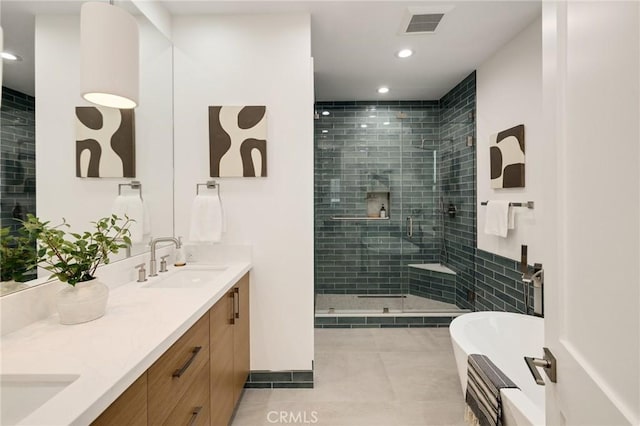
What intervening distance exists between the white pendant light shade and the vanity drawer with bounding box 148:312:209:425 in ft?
3.65

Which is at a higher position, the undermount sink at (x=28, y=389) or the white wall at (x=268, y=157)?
the white wall at (x=268, y=157)

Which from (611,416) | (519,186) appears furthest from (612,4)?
(519,186)

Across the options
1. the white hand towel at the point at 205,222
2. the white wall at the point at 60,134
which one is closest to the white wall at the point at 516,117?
the white hand towel at the point at 205,222

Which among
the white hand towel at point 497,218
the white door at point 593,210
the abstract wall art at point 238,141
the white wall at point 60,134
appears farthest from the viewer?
the white hand towel at point 497,218

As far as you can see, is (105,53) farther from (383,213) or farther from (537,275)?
(383,213)

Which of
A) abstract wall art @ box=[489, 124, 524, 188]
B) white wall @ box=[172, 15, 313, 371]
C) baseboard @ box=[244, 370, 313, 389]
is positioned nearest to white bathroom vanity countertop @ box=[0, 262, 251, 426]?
white wall @ box=[172, 15, 313, 371]

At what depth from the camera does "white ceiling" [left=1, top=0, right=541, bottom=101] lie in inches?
84.6

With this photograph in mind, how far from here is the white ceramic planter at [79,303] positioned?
3.72 feet

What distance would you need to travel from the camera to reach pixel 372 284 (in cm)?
398

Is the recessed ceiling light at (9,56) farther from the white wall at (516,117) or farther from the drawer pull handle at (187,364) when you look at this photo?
the white wall at (516,117)

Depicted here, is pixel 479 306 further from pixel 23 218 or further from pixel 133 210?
pixel 23 218

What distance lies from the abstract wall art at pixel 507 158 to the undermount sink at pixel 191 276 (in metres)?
2.38

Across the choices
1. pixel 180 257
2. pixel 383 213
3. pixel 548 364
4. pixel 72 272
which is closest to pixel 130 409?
pixel 72 272

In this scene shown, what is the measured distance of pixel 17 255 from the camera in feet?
3.75
